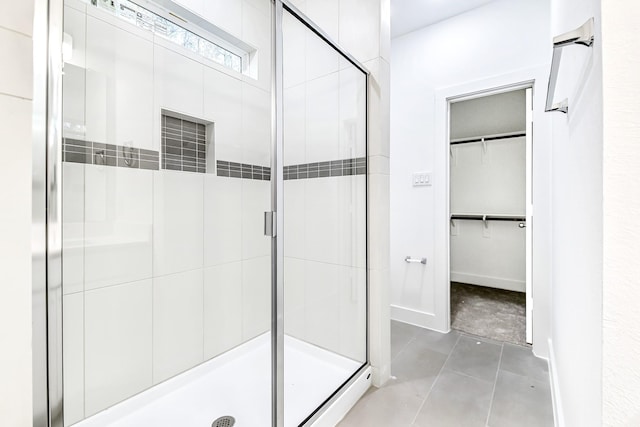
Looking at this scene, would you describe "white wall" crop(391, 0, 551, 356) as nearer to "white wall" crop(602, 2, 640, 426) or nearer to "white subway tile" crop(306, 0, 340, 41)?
"white subway tile" crop(306, 0, 340, 41)

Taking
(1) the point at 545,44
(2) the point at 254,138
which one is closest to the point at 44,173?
(2) the point at 254,138

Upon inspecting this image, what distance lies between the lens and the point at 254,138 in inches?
71.7

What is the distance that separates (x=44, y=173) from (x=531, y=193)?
256 cm

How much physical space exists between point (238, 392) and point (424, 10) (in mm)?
3071

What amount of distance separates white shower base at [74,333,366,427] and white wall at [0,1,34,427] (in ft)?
2.95

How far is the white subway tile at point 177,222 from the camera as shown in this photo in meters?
1.50

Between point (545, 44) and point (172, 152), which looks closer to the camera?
point (172, 152)

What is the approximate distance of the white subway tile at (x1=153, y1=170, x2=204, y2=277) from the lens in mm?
1496

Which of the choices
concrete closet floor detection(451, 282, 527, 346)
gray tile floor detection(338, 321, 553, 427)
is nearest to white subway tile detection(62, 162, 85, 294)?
gray tile floor detection(338, 321, 553, 427)

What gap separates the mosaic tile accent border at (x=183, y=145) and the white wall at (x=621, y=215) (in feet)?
5.58

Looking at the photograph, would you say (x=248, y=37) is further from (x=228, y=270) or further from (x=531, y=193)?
(x=531, y=193)

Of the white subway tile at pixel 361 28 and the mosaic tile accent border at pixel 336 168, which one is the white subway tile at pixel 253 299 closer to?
the mosaic tile accent border at pixel 336 168

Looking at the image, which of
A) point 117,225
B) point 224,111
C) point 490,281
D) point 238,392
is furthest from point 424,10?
point 490,281

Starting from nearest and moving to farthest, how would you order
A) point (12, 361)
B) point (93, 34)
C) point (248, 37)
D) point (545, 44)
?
point (12, 361)
point (93, 34)
point (248, 37)
point (545, 44)
